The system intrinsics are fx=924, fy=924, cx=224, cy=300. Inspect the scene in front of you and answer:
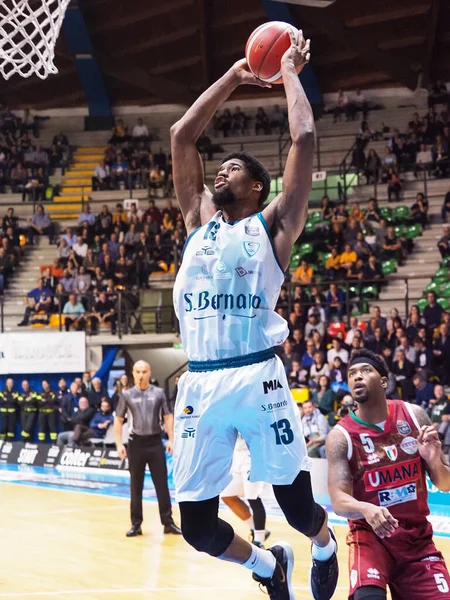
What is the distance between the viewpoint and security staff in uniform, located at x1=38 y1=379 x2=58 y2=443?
1852 cm

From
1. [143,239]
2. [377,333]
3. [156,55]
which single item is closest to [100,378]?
[143,239]

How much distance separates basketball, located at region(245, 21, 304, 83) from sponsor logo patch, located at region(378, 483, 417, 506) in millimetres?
2204

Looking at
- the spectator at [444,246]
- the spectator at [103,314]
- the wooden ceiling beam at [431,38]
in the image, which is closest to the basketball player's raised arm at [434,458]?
the spectator at [444,246]

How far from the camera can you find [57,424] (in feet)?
61.0

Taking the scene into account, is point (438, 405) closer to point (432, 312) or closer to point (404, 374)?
point (404, 374)

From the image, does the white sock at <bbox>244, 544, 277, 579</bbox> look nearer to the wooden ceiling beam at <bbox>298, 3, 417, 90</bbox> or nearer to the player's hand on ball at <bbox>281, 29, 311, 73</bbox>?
the player's hand on ball at <bbox>281, 29, 311, 73</bbox>

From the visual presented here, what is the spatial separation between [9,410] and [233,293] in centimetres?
1560

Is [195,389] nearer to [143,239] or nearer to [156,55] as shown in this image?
[143,239]

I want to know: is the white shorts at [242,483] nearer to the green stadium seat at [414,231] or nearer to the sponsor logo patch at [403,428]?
the sponsor logo patch at [403,428]

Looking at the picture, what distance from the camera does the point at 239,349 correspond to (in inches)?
170

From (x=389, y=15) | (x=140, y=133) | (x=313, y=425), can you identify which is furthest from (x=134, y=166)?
(x=313, y=425)

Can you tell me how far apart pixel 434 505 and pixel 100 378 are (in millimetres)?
9403

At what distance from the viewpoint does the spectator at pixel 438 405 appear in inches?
529

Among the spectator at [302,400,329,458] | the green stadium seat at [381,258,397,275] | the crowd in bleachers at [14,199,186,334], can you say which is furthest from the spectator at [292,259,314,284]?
the spectator at [302,400,329,458]
